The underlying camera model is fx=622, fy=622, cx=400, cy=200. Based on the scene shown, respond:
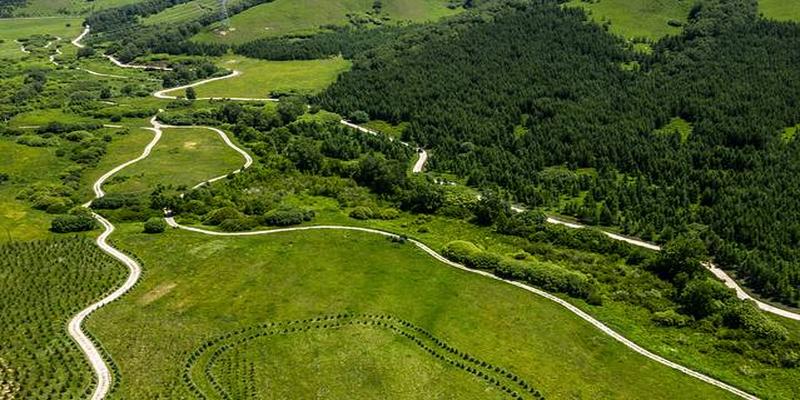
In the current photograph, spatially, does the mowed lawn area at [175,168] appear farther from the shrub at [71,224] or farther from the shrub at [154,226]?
the shrub at [154,226]

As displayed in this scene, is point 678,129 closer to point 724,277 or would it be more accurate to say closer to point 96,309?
point 724,277

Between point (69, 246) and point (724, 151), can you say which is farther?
point (724, 151)

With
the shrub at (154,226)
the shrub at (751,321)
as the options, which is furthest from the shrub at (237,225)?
the shrub at (751,321)

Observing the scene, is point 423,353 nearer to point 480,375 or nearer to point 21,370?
point 480,375

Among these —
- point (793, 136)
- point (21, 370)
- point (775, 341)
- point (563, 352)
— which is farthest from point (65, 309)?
point (793, 136)

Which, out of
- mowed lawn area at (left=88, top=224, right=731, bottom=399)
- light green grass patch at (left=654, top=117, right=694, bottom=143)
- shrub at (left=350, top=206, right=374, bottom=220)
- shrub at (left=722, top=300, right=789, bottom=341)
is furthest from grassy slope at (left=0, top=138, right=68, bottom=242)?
light green grass patch at (left=654, top=117, right=694, bottom=143)
